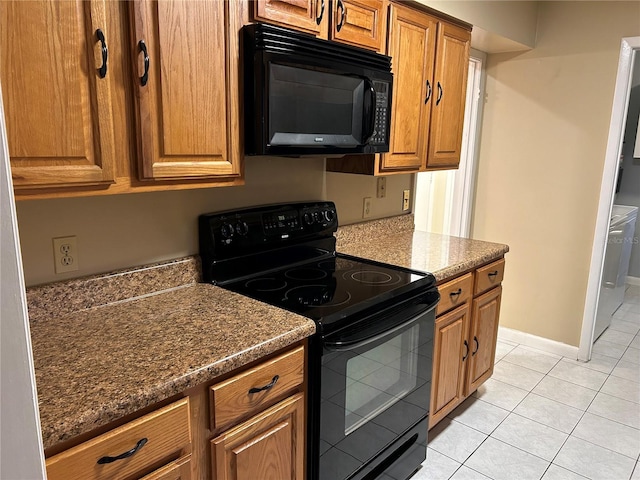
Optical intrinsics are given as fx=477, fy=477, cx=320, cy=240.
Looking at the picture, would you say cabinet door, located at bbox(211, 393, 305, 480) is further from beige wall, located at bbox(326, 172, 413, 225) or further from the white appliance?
the white appliance

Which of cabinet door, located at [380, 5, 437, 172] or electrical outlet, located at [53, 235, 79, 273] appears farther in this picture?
cabinet door, located at [380, 5, 437, 172]

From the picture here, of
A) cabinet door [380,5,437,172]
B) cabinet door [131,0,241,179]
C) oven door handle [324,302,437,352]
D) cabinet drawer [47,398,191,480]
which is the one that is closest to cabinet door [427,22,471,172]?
cabinet door [380,5,437,172]

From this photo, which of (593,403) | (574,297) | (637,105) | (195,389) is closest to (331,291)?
(195,389)

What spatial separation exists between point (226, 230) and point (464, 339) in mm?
1323

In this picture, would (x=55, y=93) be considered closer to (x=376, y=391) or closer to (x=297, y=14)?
(x=297, y=14)

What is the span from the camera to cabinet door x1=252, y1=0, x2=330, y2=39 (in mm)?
1501

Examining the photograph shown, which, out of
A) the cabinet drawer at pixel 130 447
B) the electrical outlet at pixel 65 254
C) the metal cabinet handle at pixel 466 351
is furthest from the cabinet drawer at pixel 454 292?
the electrical outlet at pixel 65 254

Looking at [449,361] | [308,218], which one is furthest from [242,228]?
[449,361]

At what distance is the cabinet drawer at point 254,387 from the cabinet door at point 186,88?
1.96 ft

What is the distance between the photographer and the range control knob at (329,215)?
2180 mm

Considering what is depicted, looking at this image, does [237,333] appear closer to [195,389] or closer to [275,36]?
[195,389]

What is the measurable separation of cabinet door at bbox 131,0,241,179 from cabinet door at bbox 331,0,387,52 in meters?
0.48

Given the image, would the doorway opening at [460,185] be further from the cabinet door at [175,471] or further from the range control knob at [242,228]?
the cabinet door at [175,471]

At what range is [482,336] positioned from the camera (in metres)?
2.53
